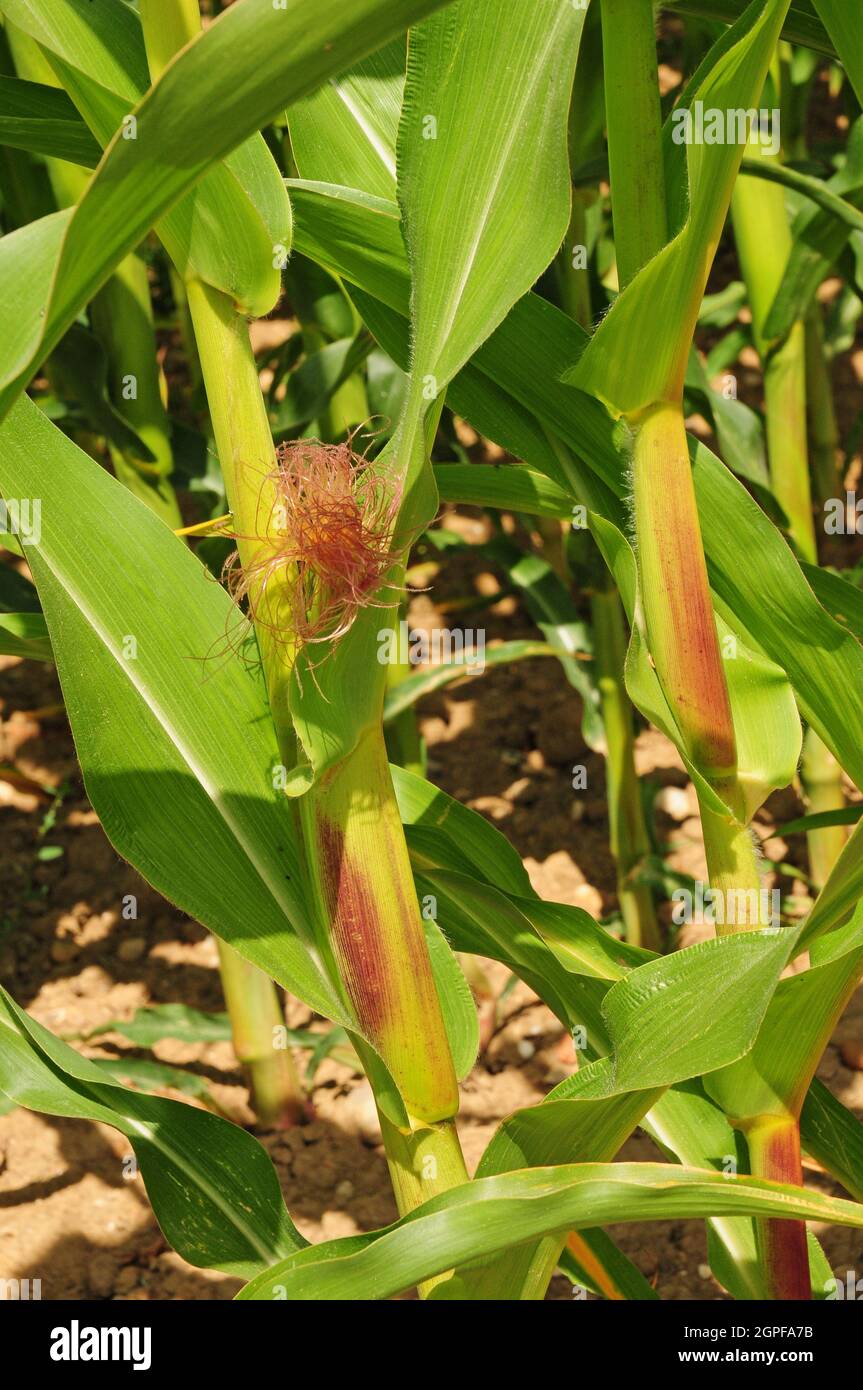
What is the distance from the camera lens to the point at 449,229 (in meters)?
0.64

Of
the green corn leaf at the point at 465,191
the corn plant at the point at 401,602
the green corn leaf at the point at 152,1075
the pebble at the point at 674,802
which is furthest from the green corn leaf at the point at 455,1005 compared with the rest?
the pebble at the point at 674,802

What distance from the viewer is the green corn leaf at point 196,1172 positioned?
889 millimetres

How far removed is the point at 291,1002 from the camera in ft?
6.35

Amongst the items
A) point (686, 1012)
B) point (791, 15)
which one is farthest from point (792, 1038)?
point (791, 15)

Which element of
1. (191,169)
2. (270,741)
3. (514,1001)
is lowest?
(514,1001)

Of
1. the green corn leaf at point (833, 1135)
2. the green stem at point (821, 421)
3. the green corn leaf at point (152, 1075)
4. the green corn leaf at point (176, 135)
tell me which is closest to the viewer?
the green corn leaf at point (176, 135)

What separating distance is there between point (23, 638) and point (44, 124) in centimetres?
39

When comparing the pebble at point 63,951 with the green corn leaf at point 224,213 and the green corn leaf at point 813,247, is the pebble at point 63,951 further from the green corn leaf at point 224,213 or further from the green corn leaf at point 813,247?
the green corn leaf at point 224,213

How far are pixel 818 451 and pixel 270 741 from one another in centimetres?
160

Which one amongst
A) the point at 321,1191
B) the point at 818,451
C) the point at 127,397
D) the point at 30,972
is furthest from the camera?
the point at 818,451

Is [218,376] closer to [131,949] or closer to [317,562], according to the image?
[317,562]

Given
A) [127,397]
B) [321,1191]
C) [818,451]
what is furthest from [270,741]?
[818,451]

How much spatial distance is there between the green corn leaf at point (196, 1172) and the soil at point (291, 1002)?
640 mm
